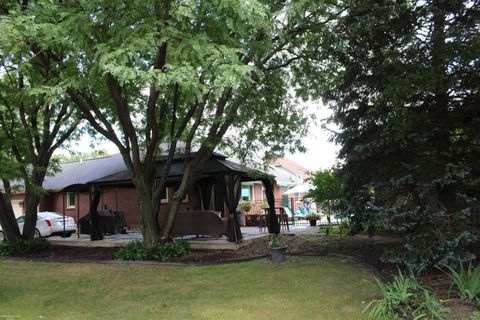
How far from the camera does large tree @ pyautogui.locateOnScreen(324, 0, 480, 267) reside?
7.43 metres

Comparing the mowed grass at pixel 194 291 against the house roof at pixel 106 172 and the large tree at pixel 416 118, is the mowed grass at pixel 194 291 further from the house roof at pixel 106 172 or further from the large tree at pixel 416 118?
the house roof at pixel 106 172

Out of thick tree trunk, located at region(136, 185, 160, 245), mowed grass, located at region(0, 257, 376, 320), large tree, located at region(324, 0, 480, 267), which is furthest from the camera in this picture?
thick tree trunk, located at region(136, 185, 160, 245)

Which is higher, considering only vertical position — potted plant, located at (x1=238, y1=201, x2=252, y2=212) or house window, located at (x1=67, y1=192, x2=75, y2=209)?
house window, located at (x1=67, y1=192, x2=75, y2=209)

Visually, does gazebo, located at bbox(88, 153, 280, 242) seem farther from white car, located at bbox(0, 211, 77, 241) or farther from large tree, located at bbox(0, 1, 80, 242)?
white car, located at bbox(0, 211, 77, 241)

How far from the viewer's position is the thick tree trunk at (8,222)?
15.1m

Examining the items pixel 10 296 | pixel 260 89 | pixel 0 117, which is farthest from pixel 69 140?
pixel 10 296

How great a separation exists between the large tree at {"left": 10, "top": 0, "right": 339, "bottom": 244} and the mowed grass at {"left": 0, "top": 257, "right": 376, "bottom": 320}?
3122mm

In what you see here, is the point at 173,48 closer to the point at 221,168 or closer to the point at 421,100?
the point at 421,100

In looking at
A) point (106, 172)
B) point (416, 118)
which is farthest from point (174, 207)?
point (106, 172)

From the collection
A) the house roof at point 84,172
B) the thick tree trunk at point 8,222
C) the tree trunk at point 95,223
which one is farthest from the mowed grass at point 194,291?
the house roof at point 84,172

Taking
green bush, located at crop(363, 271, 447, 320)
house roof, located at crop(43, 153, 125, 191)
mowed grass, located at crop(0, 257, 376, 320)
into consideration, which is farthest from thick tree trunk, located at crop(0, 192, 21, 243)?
green bush, located at crop(363, 271, 447, 320)

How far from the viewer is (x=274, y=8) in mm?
9062

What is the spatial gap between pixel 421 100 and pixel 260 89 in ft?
17.1

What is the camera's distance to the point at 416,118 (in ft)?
26.0
